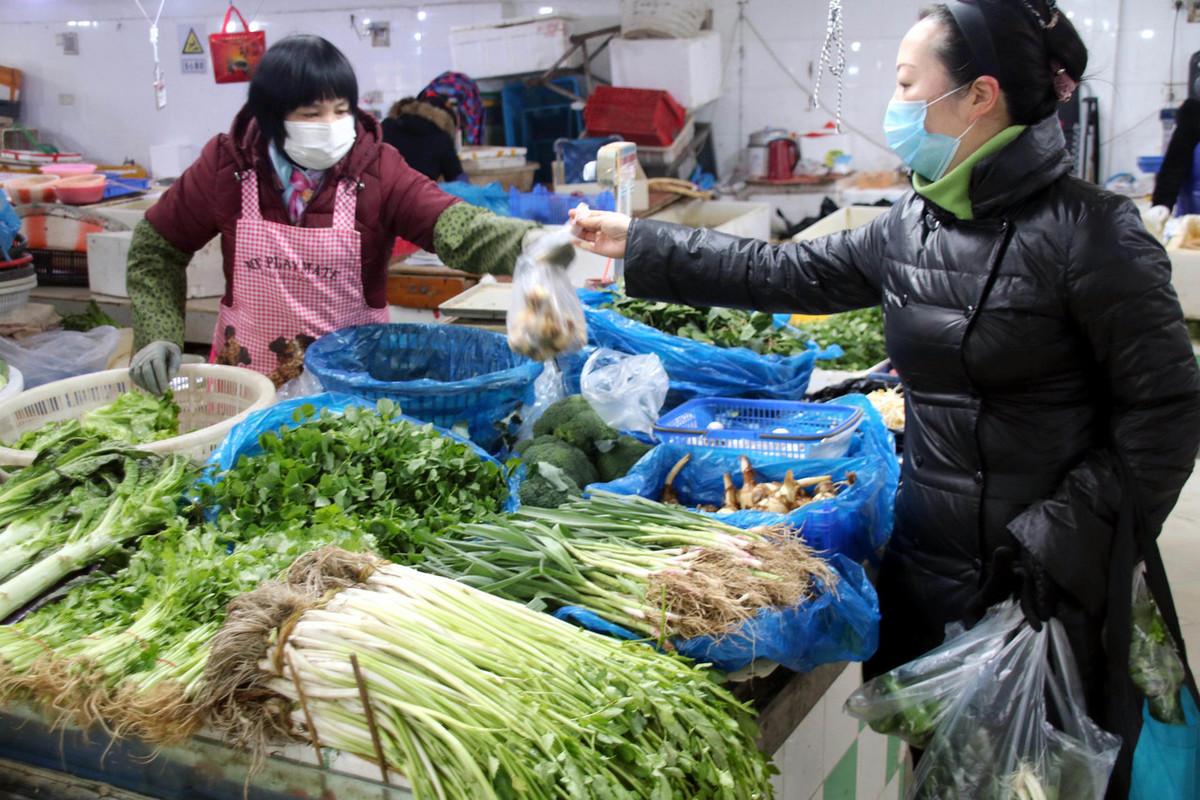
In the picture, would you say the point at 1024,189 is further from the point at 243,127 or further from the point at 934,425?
the point at 243,127

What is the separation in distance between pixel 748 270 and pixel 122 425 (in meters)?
1.55

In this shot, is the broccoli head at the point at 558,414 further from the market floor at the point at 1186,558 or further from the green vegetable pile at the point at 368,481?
the market floor at the point at 1186,558

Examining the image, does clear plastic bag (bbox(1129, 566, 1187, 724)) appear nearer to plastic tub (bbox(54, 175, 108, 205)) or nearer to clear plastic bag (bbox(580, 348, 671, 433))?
clear plastic bag (bbox(580, 348, 671, 433))

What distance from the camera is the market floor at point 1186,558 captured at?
468 cm

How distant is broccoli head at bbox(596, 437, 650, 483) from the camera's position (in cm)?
277

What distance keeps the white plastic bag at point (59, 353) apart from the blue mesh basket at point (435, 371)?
1.92 m

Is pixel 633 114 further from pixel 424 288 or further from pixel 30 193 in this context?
pixel 30 193

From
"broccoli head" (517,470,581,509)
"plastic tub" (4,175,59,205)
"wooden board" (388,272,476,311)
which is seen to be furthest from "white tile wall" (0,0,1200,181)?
"broccoli head" (517,470,581,509)

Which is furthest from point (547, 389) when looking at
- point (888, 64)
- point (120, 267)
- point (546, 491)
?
point (888, 64)

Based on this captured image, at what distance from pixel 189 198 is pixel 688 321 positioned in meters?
1.56

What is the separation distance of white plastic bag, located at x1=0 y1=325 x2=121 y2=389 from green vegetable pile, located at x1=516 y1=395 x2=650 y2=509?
2.52 meters

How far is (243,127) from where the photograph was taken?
3277mm

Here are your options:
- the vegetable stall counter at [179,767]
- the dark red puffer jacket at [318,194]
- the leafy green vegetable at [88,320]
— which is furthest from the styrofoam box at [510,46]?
the vegetable stall counter at [179,767]

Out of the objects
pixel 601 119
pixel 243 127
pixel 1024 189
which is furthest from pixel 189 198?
pixel 601 119
